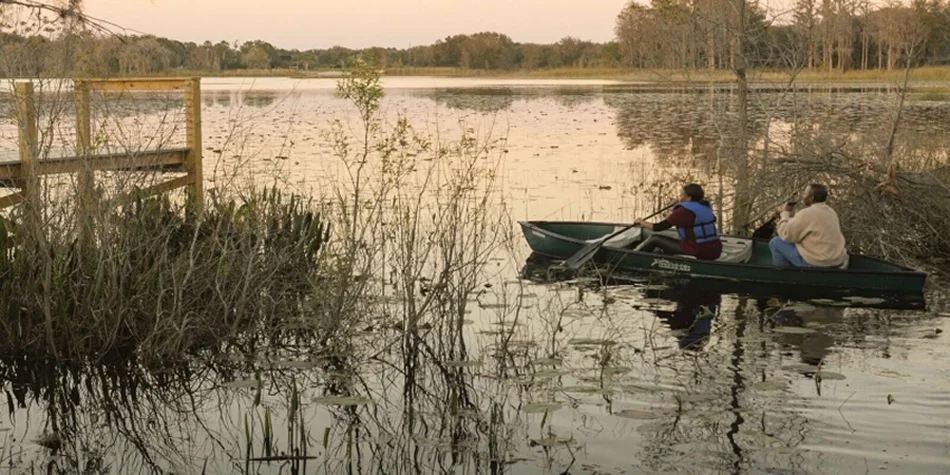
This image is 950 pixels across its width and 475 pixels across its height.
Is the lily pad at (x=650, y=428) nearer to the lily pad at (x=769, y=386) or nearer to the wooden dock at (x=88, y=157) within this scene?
the lily pad at (x=769, y=386)

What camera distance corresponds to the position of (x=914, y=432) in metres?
7.47

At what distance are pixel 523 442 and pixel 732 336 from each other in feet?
11.9

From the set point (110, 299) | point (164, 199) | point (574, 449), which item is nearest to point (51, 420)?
point (110, 299)

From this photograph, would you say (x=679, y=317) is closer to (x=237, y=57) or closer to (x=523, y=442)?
(x=523, y=442)

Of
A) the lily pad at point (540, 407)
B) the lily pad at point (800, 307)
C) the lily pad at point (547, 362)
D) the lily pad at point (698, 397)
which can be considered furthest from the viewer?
the lily pad at point (800, 307)

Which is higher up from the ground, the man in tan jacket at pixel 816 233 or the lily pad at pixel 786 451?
the man in tan jacket at pixel 816 233

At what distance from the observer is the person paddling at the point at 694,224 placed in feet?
43.3

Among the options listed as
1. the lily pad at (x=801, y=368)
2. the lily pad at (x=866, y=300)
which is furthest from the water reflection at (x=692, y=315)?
the lily pad at (x=866, y=300)

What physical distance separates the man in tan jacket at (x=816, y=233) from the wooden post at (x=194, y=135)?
656 cm

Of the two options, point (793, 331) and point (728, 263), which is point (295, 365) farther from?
point (728, 263)

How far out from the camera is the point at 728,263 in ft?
42.1

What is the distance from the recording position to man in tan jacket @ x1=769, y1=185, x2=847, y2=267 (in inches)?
490

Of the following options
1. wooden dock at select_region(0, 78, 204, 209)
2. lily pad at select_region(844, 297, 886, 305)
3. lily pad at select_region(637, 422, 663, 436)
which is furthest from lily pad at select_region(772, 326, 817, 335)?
wooden dock at select_region(0, 78, 204, 209)

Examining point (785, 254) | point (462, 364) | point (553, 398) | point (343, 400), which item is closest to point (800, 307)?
point (785, 254)
